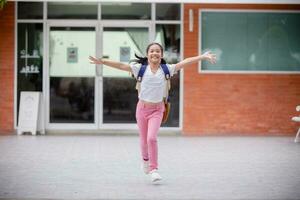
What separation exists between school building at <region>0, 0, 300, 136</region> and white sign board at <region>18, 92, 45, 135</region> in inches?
10.6

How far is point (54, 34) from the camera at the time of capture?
51.4 feet

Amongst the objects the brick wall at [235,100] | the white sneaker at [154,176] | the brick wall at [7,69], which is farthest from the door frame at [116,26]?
the white sneaker at [154,176]

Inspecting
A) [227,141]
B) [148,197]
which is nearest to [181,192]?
[148,197]

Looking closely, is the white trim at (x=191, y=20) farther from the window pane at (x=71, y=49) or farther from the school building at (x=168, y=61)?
the window pane at (x=71, y=49)

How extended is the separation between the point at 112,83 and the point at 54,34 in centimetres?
173

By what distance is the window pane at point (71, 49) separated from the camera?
1568cm

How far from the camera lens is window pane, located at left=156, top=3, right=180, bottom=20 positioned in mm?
15625

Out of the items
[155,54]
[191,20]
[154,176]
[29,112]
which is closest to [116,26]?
[191,20]

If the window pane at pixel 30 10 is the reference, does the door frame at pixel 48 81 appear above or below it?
below

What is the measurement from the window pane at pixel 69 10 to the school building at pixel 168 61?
0.02m

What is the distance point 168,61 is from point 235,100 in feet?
5.79

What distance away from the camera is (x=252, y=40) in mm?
15758

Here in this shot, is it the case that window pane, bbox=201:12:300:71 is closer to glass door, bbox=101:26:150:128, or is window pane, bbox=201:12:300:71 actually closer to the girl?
glass door, bbox=101:26:150:128

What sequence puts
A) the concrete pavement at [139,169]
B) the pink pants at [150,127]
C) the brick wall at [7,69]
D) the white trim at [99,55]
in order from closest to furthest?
the concrete pavement at [139,169]
the pink pants at [150,127]
the brick wall at [7,69]
the white trim at [99,55]
